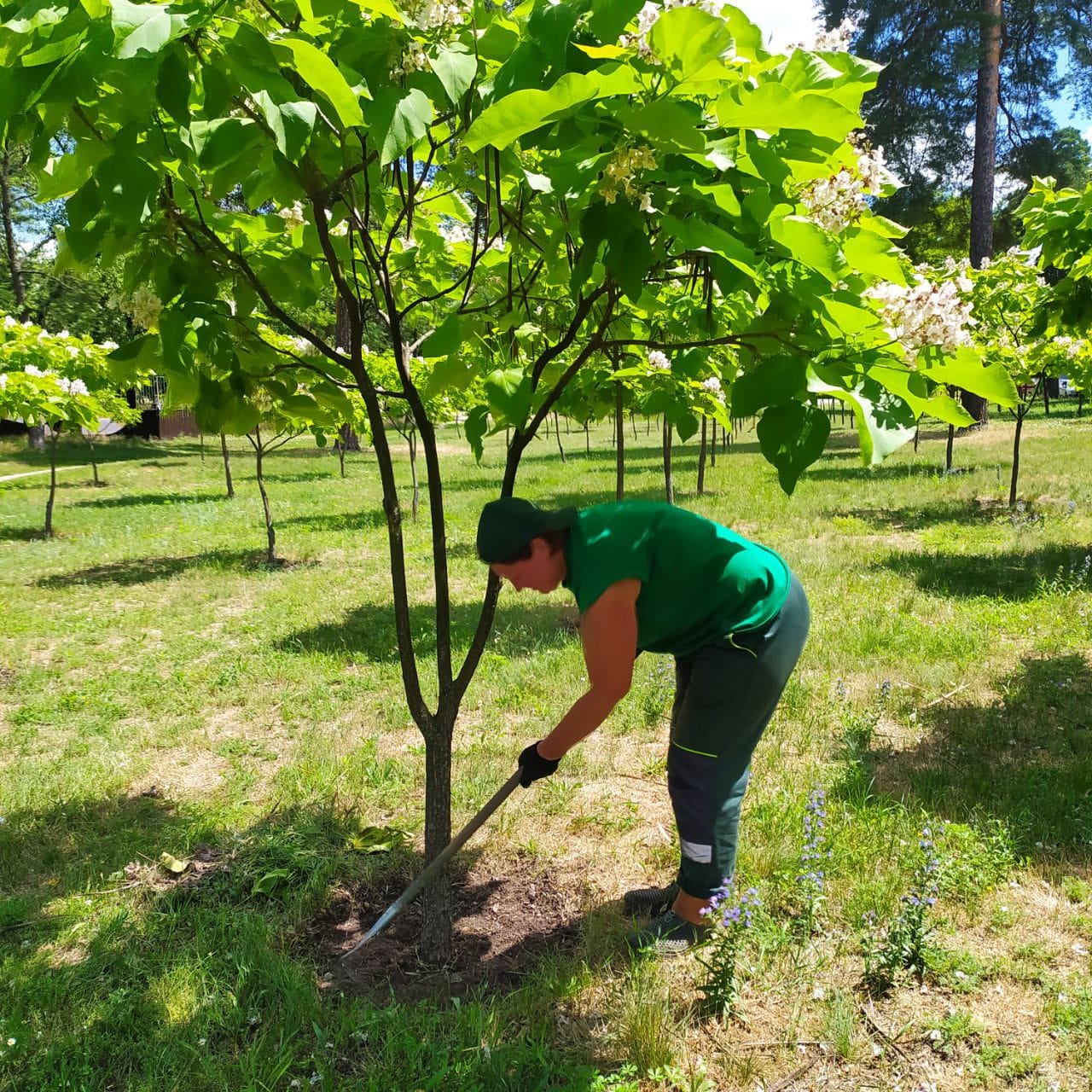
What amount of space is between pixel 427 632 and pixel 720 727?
4.61 m

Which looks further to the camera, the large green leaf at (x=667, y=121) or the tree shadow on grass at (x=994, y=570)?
the tree shadow on grass at (x=994, y=570)

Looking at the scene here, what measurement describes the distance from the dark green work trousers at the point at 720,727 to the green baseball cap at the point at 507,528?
0.68m

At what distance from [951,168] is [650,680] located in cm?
2271

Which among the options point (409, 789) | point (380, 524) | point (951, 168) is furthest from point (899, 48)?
point (409, 789)

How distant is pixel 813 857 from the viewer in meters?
2.83

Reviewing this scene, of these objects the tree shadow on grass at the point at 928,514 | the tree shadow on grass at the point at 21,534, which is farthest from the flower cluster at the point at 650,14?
the tree shadow on grass at the point at 21,534

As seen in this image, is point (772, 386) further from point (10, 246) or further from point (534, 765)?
point (10, 246)

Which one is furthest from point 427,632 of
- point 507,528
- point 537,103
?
point 537,103

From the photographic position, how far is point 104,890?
304cm

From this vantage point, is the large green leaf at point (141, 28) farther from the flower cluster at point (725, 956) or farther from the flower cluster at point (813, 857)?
the flower cluster at point (813, 857)

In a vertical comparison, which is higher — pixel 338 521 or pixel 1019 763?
pixel 338 521

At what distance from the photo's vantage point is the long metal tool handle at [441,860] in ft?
8.21

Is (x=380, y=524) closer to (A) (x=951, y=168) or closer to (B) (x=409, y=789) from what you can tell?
(B) (x=409, y=789)

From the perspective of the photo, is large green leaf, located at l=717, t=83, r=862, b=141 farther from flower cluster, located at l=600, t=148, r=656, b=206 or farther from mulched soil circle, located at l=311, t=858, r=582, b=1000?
mulched soil circle, located at l=311, t=858, r=582, b=1000
